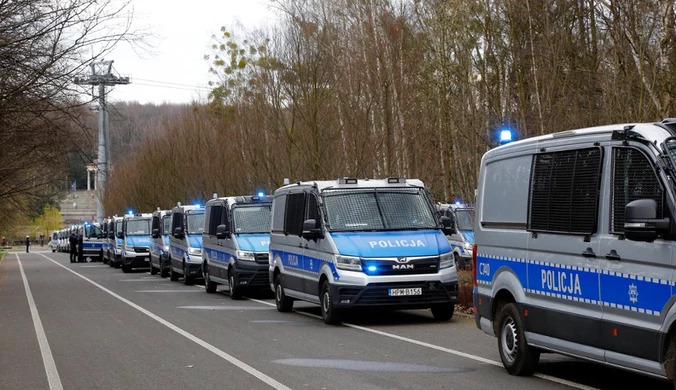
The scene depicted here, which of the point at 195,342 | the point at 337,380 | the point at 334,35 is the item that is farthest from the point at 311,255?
the point at 334,35

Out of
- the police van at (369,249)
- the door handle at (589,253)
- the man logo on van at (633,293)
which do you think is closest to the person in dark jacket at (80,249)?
the police van at (369,249)

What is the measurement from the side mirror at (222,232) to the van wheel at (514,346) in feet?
44.7

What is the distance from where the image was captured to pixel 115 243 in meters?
49.5

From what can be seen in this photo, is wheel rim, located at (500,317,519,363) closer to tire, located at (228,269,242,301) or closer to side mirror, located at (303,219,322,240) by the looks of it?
side mirror, located at (303,219,322,240)

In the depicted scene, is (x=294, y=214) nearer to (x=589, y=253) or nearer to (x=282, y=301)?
(x=282, y=301)

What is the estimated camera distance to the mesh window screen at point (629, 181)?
27.9ft

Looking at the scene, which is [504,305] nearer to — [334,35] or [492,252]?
[492,252]

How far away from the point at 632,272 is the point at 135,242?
3689 centimetres

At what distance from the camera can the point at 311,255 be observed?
17.7m

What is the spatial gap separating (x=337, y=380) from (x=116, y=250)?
39.6m

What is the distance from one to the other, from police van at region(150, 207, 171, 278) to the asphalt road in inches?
567

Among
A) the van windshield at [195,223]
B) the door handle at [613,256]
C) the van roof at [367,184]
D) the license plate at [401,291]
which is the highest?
the van roof at [367,184]

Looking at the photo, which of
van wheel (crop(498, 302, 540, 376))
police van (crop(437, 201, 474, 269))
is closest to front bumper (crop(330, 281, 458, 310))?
van wheel (crop(498, 302, 540, 376))

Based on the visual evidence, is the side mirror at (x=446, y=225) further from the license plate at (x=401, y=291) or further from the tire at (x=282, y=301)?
the tire at (x=282, y=301)
